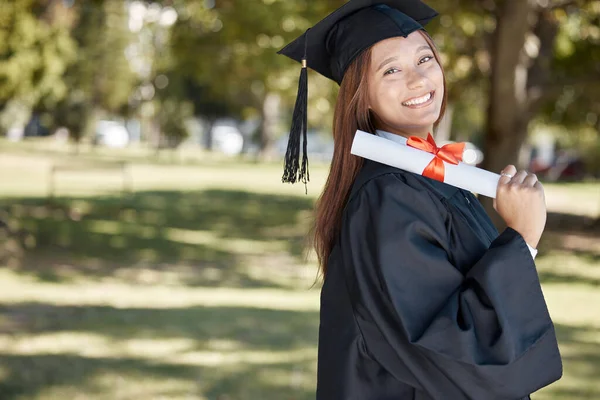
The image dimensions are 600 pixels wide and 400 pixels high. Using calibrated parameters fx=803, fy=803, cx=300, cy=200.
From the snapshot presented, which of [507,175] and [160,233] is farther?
[160,233]

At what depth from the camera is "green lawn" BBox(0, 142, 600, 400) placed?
556cm

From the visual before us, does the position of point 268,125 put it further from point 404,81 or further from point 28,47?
point 404,81

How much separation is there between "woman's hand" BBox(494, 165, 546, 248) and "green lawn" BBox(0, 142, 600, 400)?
2.66ft

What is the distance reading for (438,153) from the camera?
6.55 ft

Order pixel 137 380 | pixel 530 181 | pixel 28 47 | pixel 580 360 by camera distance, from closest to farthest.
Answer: pixel 530 181 < pixel 137 380 < pixel 580 360 < pixel 28 47

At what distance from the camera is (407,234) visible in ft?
6.03

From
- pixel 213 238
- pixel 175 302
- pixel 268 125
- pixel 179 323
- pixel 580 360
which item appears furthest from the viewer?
pixel 268 125

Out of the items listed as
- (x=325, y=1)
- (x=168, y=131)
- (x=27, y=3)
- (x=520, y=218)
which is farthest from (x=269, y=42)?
(x=168, y=131)

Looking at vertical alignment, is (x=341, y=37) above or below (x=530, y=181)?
above

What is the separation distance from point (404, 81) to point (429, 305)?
62 centimetres

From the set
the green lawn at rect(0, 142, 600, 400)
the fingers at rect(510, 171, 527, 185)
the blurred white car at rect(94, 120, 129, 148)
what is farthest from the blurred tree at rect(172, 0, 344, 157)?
the blurred white car at rect(94, 120, 129, 148)

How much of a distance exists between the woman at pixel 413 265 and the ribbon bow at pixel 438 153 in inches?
1.3

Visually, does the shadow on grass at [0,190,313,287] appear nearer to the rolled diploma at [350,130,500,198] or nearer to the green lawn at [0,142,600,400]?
the green lawn at [0,142,600,400]

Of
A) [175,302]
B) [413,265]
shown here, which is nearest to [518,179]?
[413,265]
